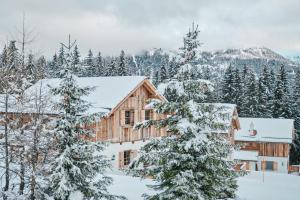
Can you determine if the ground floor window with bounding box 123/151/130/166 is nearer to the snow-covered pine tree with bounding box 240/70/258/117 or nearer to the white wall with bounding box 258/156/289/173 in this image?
the white wall with bounding box 258/156/289/173

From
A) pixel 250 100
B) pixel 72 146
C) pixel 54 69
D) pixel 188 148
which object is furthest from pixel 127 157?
pixel 250 100

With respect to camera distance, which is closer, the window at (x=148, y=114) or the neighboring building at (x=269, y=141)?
the window at (x=148, y=114)

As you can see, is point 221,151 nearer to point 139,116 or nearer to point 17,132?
point 17,132

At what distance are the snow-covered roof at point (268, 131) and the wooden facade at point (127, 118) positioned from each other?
22.4m

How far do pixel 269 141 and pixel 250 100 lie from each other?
459 inches

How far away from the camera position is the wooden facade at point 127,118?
2321 cm

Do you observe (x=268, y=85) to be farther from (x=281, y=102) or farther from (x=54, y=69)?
(x=54, y=69)

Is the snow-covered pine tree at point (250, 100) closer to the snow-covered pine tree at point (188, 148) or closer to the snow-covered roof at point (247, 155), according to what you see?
the snow-covered roof at point (247, 155)

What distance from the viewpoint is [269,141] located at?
4588cm

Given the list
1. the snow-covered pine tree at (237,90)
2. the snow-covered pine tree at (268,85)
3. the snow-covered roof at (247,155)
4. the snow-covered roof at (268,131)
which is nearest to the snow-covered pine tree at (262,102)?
the snow-covered pine tree at (268,85)

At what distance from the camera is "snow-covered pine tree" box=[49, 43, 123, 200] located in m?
11.1

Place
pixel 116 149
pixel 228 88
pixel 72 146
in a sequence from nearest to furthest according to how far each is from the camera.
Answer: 1. pixel 72 146
2. pixel 116 149
3. pixel 228 88

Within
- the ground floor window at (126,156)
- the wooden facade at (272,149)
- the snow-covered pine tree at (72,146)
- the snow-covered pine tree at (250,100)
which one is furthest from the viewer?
the snow-covered pine tree at (250,100)

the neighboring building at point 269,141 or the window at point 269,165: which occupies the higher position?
the neighboring building at point 269,141
